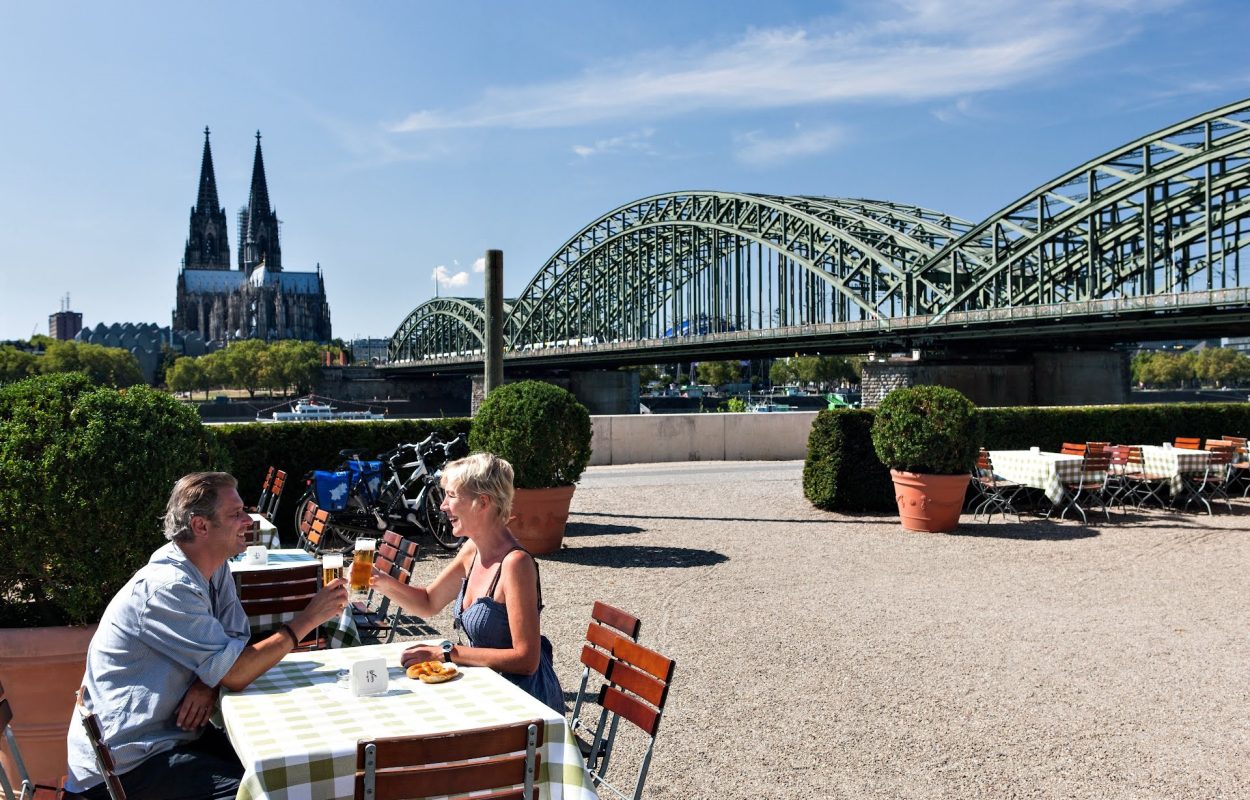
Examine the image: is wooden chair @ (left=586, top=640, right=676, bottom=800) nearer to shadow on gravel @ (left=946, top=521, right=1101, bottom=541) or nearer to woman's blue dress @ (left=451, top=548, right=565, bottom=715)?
woman's blue dress @ (left=451, top=548, right=565, bottom=715)

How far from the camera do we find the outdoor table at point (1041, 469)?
12602 mm

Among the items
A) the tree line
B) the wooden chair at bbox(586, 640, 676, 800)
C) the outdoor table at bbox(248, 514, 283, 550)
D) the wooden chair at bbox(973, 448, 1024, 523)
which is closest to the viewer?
the wooden chair at bbox(586, 640, 676, 800)

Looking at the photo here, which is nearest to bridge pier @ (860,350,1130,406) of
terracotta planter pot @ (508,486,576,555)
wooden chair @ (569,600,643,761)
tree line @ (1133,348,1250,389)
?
terracotta planter pot @ (508,486,576,555)

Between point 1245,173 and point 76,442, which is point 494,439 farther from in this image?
point 1245,173

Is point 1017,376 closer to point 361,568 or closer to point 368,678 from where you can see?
point 361,568

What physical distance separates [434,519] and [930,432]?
19.0ft

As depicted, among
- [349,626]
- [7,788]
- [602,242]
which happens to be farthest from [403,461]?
[602,242]

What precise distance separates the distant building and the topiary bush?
695 ft

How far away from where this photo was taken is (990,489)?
1334cm

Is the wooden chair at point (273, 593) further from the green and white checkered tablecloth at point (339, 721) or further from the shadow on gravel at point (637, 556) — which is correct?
the shadow on gravel at point (637, 556)

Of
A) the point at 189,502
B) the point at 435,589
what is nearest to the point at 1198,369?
the point at 435,589

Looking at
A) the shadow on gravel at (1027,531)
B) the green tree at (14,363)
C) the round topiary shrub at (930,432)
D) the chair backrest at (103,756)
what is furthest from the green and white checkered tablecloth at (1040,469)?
the green tree at (14,363)

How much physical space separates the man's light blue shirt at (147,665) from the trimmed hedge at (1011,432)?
10.4 m

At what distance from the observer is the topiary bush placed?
4121mm
